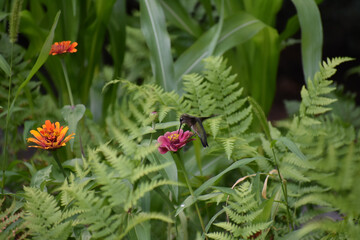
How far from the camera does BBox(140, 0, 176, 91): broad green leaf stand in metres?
0.95

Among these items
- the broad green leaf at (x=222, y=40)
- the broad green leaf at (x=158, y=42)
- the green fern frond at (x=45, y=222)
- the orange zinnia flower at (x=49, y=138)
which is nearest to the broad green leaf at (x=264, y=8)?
the broad green leaf at (x=222, y=40)

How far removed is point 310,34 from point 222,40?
24cm

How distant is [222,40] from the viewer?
3.67 feet

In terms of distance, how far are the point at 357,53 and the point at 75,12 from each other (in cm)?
197

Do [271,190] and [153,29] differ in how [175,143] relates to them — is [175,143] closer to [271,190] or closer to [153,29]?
[271,190]

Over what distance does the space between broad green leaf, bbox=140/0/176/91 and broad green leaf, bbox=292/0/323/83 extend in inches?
13.9

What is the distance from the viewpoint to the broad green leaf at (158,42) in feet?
3.11

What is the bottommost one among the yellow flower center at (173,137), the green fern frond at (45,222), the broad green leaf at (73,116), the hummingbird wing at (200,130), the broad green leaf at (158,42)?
the green fern frond at (45,222)

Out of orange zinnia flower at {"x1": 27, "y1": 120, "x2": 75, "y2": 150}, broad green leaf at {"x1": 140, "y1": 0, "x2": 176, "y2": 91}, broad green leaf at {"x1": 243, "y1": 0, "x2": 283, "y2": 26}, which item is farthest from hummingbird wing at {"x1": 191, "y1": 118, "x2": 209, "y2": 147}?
broad green leaf at {"x1": 243, "y1": 0, "x2": 283, "y2": 26}

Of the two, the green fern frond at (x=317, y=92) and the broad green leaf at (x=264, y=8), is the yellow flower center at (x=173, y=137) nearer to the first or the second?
the green fern frond at (x=317, y=92)

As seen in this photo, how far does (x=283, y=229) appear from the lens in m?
0.67

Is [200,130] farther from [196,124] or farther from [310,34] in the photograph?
[310,34]

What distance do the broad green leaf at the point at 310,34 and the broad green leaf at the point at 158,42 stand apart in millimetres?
353

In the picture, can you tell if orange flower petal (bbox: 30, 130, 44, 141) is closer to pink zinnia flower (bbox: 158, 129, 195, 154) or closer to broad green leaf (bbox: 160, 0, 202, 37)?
pink zinnia flower (bbox: 158, 129, 195, 154)
